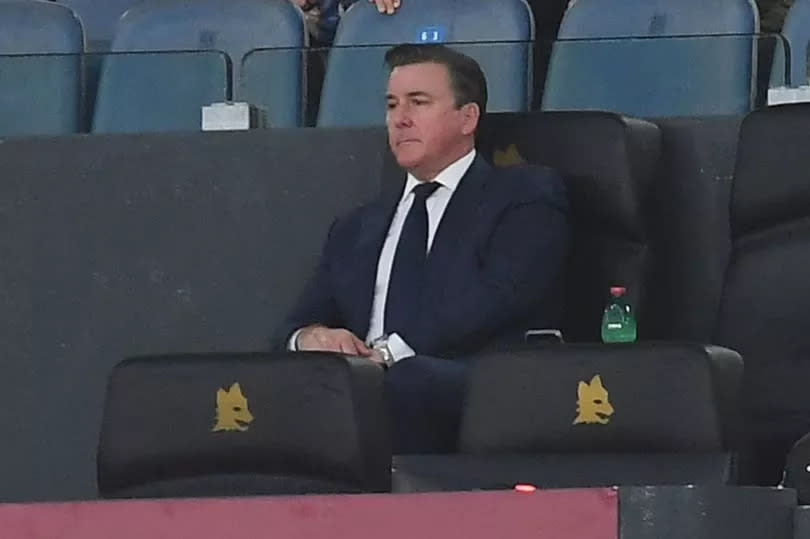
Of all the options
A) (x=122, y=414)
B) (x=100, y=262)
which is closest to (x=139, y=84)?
(x=100, y=262)

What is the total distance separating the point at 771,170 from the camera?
3551 millimetres

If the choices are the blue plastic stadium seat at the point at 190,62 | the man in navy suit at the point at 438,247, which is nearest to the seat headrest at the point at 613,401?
the man in navy suit at the point at 438,247

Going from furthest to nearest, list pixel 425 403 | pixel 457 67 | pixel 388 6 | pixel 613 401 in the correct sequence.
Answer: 1. pixel 388 6
2. pixel 457 67
3. pixel 425 403
4. pixel 613 401

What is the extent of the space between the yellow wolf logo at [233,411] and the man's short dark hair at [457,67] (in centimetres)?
104

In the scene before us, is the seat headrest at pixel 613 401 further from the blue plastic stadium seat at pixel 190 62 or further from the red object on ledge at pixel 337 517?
the blue plastic stadium seat at pixel 190 62

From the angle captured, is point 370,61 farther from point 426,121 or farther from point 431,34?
point 426,121

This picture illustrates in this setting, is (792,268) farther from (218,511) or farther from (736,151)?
(218,511)

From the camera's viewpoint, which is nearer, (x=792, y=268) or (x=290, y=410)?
(x=290, y=410)

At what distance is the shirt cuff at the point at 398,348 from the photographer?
3725 millimetres

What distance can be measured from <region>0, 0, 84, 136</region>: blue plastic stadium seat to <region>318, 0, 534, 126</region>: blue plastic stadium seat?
527mm

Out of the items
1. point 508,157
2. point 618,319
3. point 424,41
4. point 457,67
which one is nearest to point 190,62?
point 424,41

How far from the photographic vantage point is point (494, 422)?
9.90ft

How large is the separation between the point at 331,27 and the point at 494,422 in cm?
207

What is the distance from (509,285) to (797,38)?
838mm
